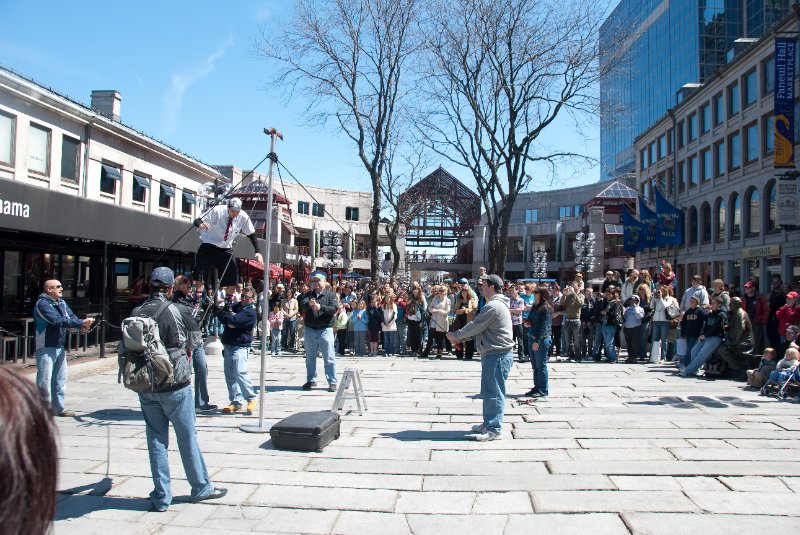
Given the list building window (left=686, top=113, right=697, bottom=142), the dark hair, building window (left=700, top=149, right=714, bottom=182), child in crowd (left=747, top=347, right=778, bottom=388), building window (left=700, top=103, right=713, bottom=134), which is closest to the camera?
the dark hair

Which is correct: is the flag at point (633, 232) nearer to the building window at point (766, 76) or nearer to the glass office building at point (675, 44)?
the glass office building at point (675, 44)

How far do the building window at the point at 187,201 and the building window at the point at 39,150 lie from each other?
9.32 m

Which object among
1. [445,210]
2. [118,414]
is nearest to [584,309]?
[118,414]

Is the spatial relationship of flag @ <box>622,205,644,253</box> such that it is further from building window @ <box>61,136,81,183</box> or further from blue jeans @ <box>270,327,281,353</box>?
building window @ <box>61,136,81,183</box>

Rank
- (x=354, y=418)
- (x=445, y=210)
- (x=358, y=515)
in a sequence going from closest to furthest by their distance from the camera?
(x=358, y=515), (x=354, y=418), (x=445, y=210)

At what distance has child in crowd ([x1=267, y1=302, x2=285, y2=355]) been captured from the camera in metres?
16.4

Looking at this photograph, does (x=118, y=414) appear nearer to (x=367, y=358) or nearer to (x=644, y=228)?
(x=367, y=358)

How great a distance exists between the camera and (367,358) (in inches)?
634

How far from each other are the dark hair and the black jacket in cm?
872

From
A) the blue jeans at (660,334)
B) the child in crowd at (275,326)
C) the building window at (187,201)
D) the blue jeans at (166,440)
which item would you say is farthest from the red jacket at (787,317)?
the building window at (187,201)

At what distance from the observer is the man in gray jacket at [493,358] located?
7336mm

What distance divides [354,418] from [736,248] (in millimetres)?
32403

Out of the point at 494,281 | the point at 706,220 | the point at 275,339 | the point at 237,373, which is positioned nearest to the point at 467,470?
the point at 494,281

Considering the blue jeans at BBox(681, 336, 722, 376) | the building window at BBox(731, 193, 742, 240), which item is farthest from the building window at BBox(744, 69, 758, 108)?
the blue jeans at BBox(681, 336, 722, 376)
